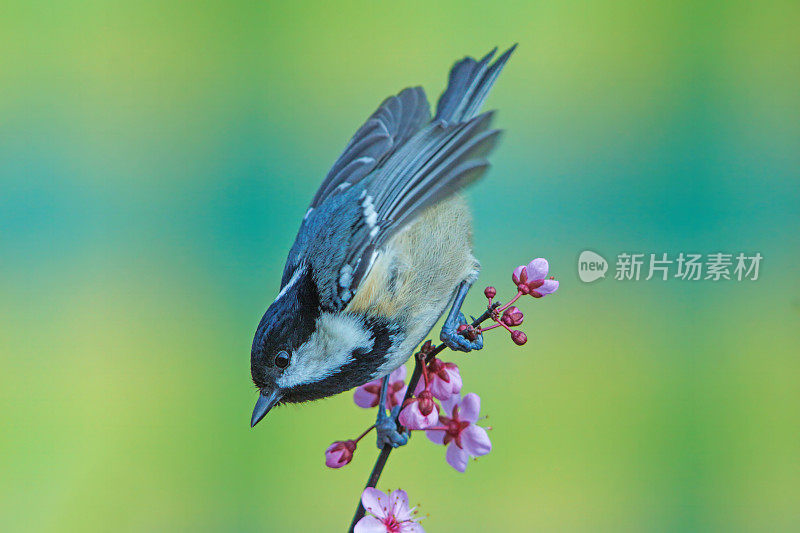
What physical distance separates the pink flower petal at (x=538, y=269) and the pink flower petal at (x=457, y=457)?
20cm

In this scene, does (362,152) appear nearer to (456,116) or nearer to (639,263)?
(456,116)

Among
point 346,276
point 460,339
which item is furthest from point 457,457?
point 346,276

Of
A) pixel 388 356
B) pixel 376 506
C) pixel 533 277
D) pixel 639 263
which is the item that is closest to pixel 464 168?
pixel 533 277

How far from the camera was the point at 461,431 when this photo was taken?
0.74 m

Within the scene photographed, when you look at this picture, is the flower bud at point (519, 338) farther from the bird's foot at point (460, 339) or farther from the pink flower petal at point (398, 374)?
the pink flower petal at point (398, 374)

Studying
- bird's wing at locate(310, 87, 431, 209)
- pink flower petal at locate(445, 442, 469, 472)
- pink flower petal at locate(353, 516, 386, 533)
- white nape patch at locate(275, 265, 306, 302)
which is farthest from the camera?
bird's wing at locate(310, 87, 431, 209)

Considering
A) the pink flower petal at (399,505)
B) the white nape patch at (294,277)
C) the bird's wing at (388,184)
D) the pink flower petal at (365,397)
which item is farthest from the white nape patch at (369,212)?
the pink flower petal at (399,505)

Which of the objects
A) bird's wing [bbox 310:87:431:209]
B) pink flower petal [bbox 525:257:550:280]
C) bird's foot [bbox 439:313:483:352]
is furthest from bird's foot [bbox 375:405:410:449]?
bird's wing [bbox 310:87:431:209]

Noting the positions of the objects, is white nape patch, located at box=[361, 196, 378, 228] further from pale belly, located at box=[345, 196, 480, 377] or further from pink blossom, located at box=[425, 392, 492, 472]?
pink blossom, located at box=[425, 392, 492, 472]

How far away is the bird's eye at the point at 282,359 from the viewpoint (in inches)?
29.9

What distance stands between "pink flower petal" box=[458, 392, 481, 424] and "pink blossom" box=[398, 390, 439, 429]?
70mm

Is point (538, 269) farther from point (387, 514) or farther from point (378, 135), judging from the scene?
point (378, 135)

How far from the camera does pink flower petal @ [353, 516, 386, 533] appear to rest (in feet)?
2.12

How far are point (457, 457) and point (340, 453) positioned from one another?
0.13 m
